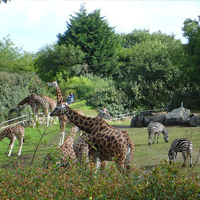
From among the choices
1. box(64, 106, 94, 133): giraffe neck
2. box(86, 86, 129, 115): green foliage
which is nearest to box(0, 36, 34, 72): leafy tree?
box(86, 86, 129, 115): green foliage

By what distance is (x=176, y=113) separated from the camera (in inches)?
768

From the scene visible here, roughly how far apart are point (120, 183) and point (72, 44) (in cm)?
3872

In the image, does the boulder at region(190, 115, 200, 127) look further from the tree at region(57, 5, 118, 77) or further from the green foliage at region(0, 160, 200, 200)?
the tree at region(57, 5, 118, 77)

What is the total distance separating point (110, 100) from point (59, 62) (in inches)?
551

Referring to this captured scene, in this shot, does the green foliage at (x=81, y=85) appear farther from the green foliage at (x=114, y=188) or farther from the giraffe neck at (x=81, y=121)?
the green foliage at (x=114, y=188)

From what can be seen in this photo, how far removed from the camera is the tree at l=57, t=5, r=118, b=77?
41312 mm

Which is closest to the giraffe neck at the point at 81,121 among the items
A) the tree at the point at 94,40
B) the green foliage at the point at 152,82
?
the green foliage at the point at 152,82

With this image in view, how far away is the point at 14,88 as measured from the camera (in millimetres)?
20656

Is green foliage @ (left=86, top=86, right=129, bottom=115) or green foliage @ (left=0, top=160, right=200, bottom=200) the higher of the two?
green foliage @ (left=86, top=86, right=129, bottom=115)

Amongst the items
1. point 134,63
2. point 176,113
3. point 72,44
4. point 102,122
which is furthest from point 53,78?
point 102,122

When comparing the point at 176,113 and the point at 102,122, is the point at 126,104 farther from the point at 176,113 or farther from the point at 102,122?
the point at 102,122

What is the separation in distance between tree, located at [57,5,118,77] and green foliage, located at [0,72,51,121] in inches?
733

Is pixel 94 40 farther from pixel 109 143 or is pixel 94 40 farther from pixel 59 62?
pixel 109 143

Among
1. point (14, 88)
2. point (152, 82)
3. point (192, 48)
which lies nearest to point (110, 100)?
point (152, 82)
